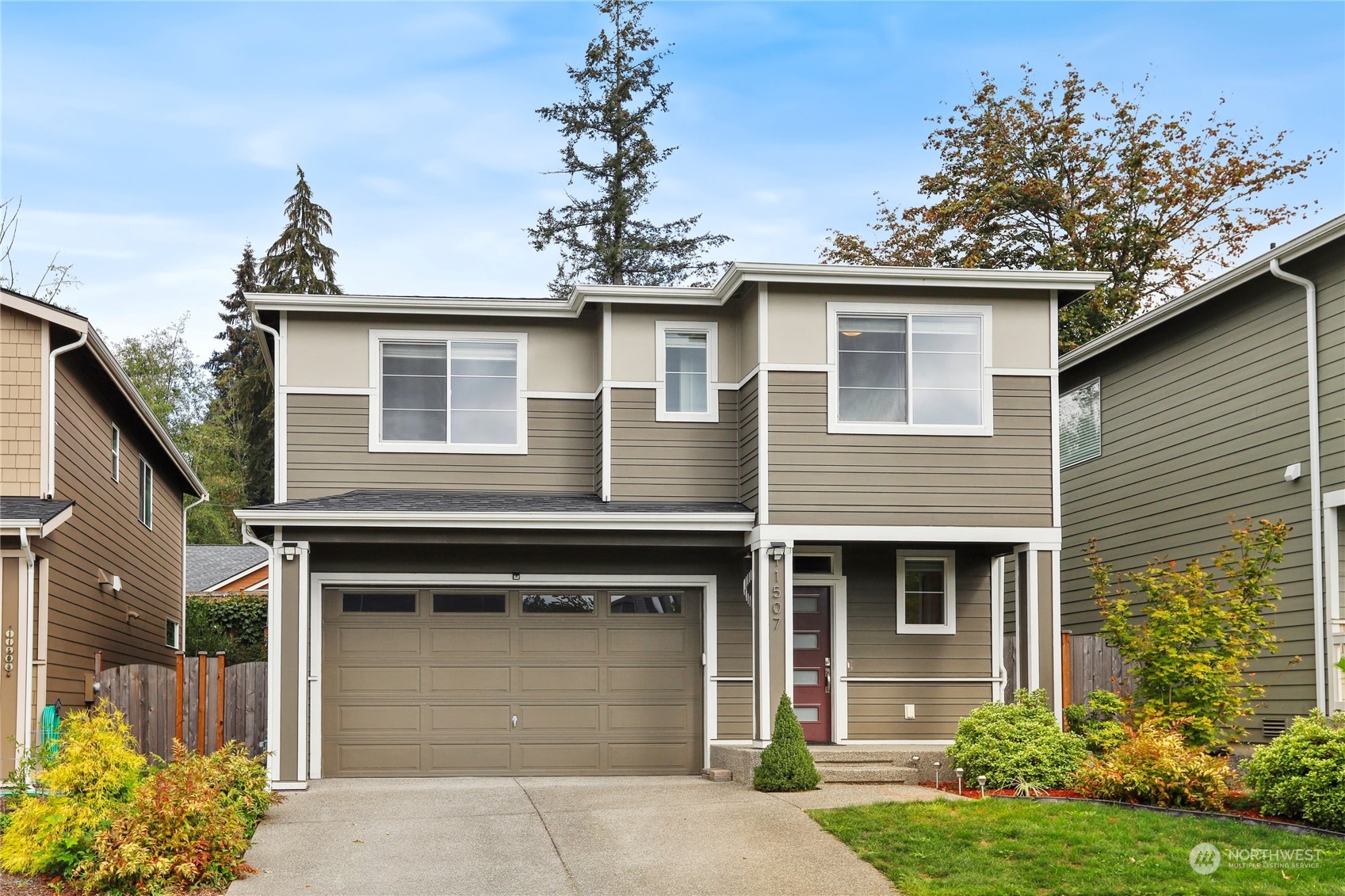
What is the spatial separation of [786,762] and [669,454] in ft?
13.2

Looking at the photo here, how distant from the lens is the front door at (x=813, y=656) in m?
15.5

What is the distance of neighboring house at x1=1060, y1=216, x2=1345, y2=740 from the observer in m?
13.7

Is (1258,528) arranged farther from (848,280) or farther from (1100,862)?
(1100,862)

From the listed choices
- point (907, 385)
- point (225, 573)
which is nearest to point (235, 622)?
point (225, 573)

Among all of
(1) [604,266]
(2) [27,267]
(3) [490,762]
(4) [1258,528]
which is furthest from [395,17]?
(2) [27,267]

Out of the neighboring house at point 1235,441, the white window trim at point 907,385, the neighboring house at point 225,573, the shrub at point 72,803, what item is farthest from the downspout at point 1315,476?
the neighboring house at point 225,573

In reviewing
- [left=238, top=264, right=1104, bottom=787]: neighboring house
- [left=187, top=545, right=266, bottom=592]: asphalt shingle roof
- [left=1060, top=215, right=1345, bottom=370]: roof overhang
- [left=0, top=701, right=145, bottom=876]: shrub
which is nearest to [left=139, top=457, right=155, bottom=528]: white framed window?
[left=238, top=264, right=1104, bottom=787]: neighboring house

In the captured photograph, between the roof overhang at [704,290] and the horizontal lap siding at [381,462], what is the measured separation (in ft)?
3.52

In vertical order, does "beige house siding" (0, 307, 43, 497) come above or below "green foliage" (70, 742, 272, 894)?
above

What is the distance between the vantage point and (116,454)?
17.2m

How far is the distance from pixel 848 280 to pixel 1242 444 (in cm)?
506

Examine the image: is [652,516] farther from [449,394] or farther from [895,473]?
[449,394]

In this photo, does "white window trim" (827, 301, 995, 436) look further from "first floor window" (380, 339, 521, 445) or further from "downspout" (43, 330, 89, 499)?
"downspout" (43, 330, 89, 499)

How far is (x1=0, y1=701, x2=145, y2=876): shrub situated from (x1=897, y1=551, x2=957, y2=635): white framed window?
8859 millimetres
